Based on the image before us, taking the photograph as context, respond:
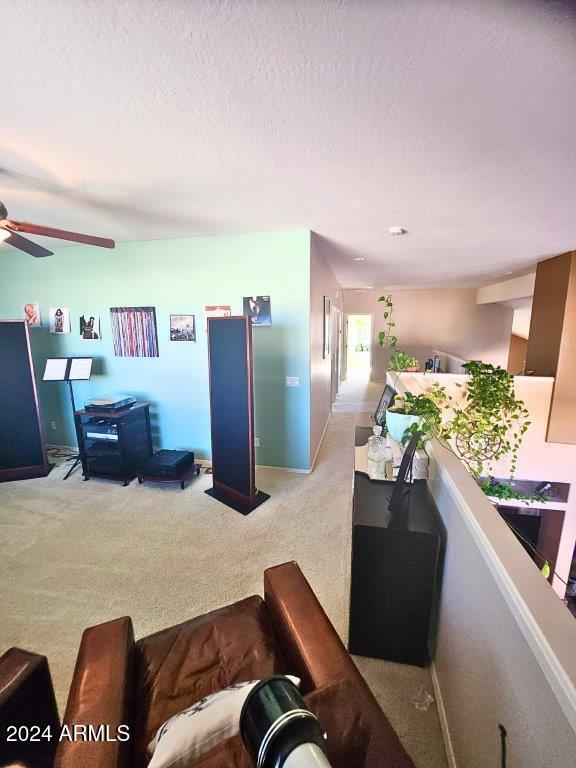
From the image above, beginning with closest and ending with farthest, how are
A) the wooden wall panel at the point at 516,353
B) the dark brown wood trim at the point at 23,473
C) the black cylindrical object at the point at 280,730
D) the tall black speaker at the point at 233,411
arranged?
the black cylindrical object at the point at 280,730 < the tall black speaker at the point at 233,411 < the dark brown wood trim at the point at 23,473 < the wooden wall panel at the point at 516,353

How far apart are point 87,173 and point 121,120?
26.8 inches

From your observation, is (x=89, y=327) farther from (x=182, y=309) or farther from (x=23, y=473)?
(x=23, y=473)

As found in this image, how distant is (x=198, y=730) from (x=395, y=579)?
100 cm

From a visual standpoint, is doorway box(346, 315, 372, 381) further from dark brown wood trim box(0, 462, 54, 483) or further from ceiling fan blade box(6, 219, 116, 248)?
ceiling fan blade box(6, 219, 116, 248)

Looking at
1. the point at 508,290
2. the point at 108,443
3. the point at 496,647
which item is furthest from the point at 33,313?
the point at 508,290

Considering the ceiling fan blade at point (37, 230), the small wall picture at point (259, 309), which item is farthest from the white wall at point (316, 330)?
the ceiling fan blade at point (37, 230)

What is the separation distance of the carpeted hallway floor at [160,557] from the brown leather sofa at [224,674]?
648mm

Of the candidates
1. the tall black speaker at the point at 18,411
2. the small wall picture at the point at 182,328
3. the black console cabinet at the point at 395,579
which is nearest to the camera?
the black console cabinet at the point at 395,579

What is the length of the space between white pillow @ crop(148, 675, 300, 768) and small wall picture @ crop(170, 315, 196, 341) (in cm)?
315

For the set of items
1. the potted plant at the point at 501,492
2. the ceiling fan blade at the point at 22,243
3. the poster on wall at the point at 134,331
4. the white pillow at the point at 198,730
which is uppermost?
the ceiling fan blade at the point at 22,243

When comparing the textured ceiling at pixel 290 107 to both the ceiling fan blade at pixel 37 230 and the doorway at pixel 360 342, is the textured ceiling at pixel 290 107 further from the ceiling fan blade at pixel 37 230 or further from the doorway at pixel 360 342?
the doorway at pixel 360 342

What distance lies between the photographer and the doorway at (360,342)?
8.67 metres

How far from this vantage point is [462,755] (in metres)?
1.10

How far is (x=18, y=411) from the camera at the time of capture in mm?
3314
